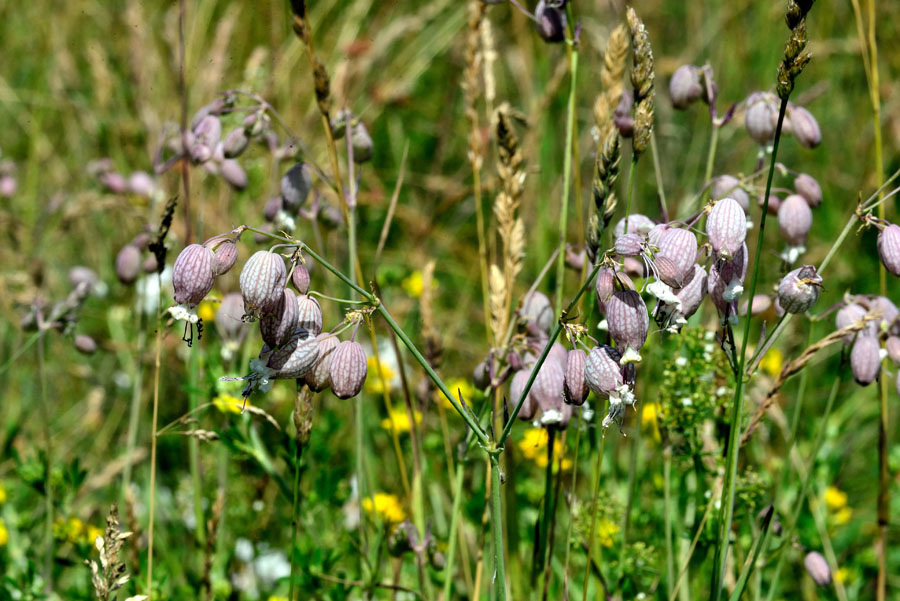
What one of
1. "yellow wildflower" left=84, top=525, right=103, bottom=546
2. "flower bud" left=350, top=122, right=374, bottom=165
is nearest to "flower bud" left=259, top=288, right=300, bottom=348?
"flower bud" left=350, top=122, right=374, bottom=165

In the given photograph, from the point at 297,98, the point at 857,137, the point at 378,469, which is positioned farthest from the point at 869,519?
the point at 297,98

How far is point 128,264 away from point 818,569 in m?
2.14

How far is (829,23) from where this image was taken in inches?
195

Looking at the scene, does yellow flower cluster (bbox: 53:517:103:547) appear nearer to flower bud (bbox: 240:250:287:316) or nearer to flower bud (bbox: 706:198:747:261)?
flower bud (bbox: 240:250:287:316)

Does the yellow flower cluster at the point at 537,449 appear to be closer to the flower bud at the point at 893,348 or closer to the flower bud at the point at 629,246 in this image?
the flower bud at the point at 893,348

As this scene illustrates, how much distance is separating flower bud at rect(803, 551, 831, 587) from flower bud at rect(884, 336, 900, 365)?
0.60 metres

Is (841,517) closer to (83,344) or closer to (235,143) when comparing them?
(235,143)

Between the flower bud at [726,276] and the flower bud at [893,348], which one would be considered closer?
the flower bud at [726,276]

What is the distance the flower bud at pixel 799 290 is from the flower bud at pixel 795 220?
15.3 inches

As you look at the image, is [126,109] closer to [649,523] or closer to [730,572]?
[649,523]

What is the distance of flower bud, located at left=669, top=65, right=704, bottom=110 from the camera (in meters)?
2.24

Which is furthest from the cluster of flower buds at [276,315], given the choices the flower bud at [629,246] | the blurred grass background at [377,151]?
the blurred grass background at [377,151]

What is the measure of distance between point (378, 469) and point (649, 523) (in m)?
1.17

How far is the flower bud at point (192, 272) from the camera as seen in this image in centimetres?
149
